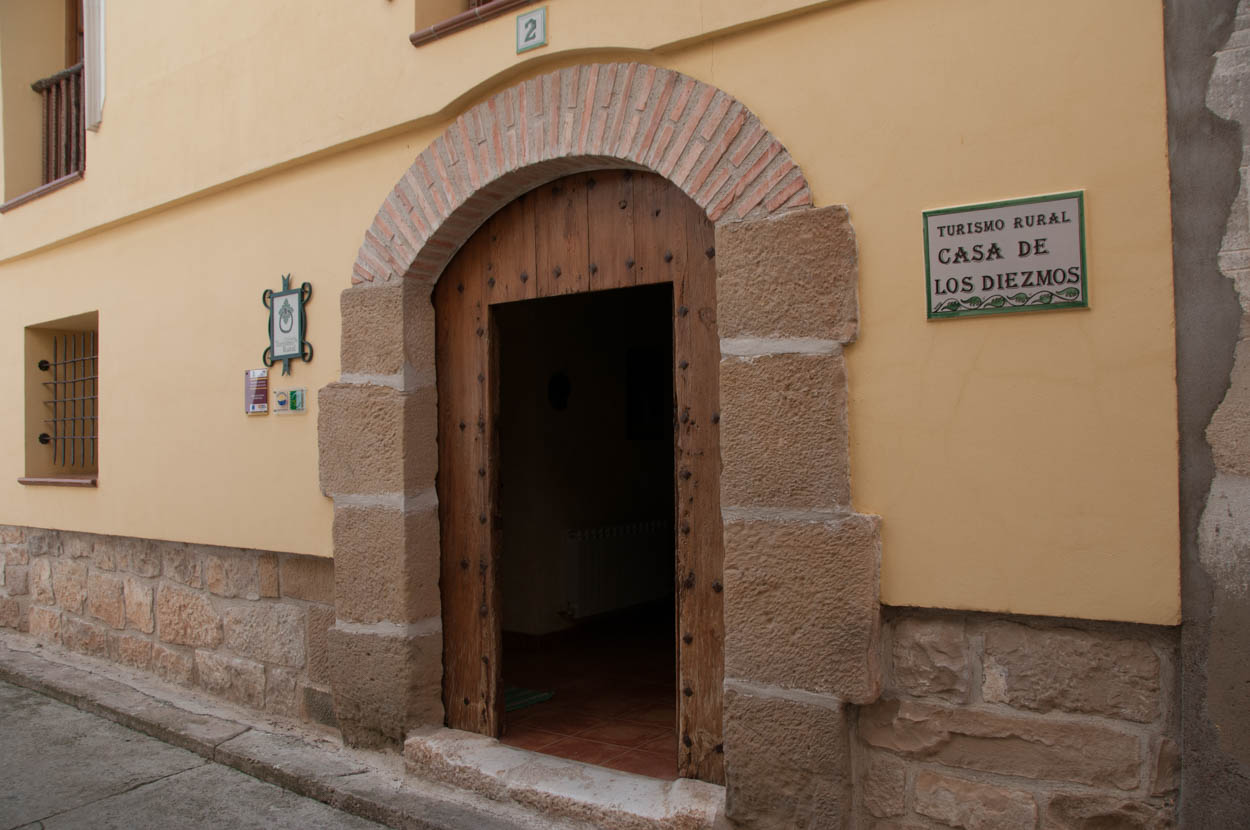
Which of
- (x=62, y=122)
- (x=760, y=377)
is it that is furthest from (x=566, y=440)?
(x=62, y=122)

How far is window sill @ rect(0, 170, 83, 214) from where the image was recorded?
5.79m

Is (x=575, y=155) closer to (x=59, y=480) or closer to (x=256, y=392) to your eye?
(x=256, y=392)

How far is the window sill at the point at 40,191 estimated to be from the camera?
579 cm

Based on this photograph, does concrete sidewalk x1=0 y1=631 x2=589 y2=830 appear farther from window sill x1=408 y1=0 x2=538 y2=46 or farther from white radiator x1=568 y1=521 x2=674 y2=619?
window sill x1=408 y1=0 x2=538 y2=46

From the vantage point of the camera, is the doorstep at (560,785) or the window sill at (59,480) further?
the window sill at (59,480)

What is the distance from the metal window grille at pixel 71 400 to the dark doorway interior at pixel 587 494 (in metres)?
2.97

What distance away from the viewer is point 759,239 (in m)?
2.93

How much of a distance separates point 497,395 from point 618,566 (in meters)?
2.71

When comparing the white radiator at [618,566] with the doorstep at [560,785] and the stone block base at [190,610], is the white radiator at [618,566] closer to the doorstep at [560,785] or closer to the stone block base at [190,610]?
the stone block base at [190,610]

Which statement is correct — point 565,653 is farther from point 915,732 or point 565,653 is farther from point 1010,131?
point 1010,131

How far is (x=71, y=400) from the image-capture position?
21.1 feet

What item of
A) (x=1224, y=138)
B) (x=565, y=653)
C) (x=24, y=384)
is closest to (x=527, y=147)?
(x=1224, y=138)

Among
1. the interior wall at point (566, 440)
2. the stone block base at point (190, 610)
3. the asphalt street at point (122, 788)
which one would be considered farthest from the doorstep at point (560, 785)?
the interior wall at point (566, 440)

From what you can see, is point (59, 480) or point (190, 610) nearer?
point (190, 610)
